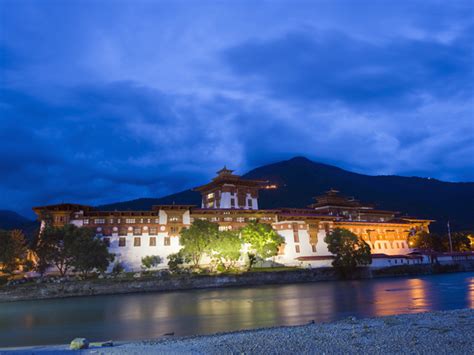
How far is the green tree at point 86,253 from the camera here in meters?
57.8

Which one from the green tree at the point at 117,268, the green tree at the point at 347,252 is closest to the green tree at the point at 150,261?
the green tree at the point at 117,268

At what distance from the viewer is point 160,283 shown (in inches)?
2359

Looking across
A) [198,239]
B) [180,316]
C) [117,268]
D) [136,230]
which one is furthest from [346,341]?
[136,230]

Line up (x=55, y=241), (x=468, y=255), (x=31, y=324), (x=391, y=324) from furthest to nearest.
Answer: (x=468, y=255), (x=55, y=241), (x=31, y=324), (x=391, y=324)

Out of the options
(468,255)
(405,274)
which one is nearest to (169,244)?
(405,274)

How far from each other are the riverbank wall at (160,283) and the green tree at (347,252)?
157cm

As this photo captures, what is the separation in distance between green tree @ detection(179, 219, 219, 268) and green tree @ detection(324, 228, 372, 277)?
22.0 metres

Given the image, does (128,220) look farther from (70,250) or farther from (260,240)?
(260,240)

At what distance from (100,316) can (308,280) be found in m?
41.8

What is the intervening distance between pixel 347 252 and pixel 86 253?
139 ft

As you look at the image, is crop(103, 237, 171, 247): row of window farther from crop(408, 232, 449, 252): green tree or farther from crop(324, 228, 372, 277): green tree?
crop(408, 232, 449, 252): green tree

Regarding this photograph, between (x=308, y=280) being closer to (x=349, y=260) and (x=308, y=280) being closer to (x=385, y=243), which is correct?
(x=349, y=260)

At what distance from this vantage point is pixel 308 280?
67625 mm

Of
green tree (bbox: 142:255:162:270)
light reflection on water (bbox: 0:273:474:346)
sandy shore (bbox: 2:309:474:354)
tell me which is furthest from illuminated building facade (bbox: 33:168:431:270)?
sandy shore (bbox: 2:309:474:354)
